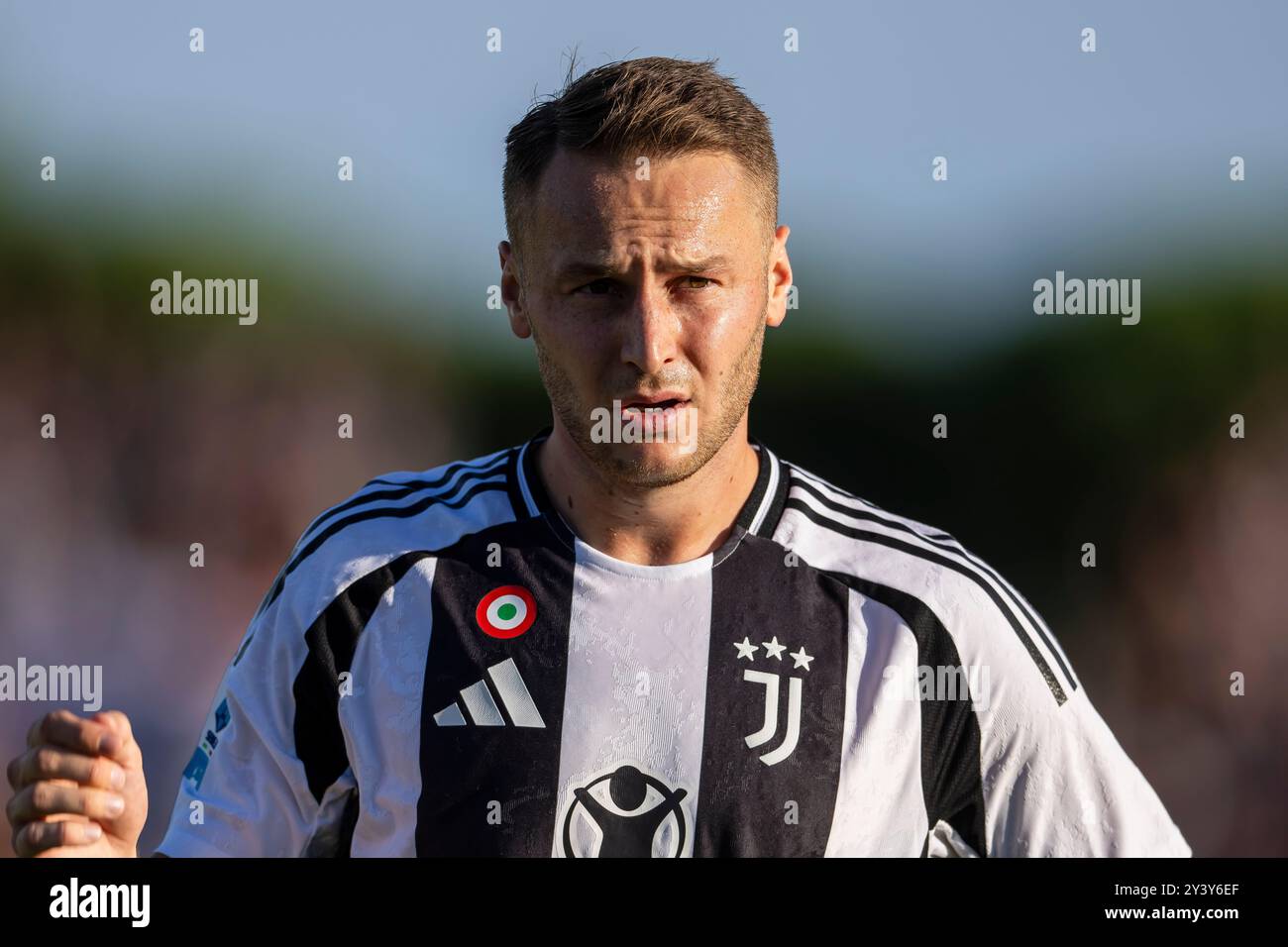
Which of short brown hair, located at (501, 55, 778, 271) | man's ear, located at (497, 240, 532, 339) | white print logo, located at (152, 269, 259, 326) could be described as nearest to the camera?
short brown hair, located at (501, 55, 778, 271)

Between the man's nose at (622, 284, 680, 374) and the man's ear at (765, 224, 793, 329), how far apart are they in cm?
33

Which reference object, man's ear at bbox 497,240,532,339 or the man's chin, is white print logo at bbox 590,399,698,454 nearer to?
the man's chin

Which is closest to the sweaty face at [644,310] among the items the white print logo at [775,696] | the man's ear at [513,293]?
the man's ear at [513,293]

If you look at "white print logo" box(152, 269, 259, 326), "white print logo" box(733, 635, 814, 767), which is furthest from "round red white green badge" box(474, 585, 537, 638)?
"white print logo" box(152, 269, 259, 326)

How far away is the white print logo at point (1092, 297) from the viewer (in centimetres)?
548

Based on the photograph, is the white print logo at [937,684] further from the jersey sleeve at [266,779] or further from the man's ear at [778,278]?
the jersey sleeve at [266,779]

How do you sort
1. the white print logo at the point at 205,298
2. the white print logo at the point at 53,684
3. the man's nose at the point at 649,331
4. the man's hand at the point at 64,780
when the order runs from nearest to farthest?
1. the man's hand at the point at 64,780
2. the man's nose at the point at 649,331
3. the white print logo at the point at 53,684
4. the white print logo at the point at 205,298

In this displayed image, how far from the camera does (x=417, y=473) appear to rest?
109 inches

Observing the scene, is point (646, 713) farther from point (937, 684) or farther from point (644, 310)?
point (644, 310)

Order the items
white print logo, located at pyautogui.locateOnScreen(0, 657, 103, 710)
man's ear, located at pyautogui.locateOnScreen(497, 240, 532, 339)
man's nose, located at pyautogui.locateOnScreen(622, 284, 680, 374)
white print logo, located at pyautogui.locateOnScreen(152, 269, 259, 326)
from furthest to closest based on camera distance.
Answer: white print logo, located at pyautogui.locateOnScreen(152, 269, 259, 326)
white print logo, located at pyautogui.locateOnScreen(0, 657, 103, 710)
man's ear, located at pyautogui.locateOnScreen(497, 240, 532, 339)
man's nose, located at pyautogui.locateOnScreen(622, 284, 680, 374)

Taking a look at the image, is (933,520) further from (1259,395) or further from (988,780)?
(988,780)

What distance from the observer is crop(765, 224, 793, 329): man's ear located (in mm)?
2607

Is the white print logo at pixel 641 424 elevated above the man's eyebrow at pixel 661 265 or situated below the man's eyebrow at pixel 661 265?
below

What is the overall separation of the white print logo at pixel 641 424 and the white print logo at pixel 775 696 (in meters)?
0.42
